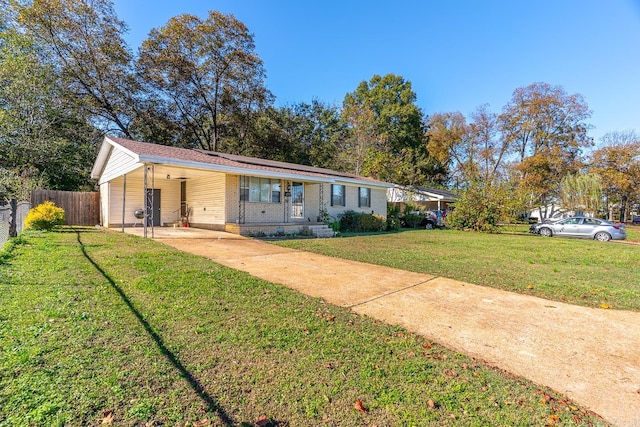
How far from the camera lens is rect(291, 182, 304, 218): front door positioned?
15.1 m

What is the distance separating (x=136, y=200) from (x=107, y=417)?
51.5ft

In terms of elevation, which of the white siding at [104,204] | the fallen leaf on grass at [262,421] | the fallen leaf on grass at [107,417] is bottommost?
the fallen leaf on grass at [262,421]

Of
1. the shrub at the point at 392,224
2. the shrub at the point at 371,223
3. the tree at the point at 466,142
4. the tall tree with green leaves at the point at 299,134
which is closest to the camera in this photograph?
the shrub at the point at 371,223

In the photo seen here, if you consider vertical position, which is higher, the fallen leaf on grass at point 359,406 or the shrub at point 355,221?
the shrub at point 355,221

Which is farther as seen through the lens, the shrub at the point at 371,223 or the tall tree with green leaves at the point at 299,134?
the tall tree with green leaves at the point at 299,134

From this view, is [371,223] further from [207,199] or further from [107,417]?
[107,417]

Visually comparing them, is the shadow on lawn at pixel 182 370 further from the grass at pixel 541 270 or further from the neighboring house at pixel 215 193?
the neighboring house at pixel 215 193

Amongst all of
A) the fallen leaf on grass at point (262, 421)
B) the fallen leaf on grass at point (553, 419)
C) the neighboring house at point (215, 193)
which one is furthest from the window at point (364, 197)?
the fallen leaf on grass at point (262, 421)

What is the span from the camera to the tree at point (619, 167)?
29375mm

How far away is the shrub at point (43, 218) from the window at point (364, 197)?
1443cm

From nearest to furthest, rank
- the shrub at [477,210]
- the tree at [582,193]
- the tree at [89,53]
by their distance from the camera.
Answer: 1. the shrub at [477,210]
2. the tree at [89,53]
3. the tree at [582,193]

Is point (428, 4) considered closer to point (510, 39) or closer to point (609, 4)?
point (510, 39)

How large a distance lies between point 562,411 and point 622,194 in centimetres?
4174

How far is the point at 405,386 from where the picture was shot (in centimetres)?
226
